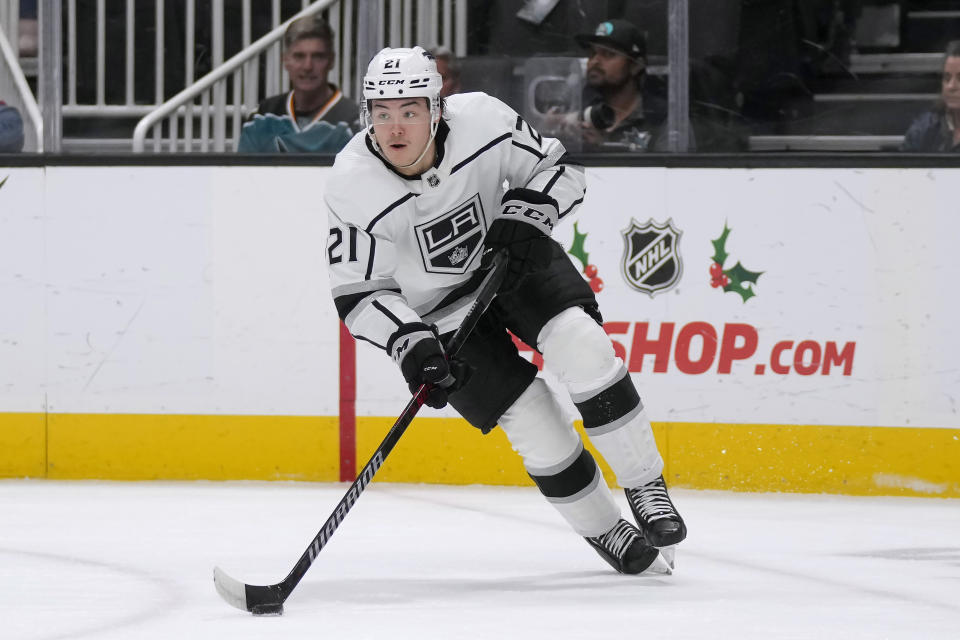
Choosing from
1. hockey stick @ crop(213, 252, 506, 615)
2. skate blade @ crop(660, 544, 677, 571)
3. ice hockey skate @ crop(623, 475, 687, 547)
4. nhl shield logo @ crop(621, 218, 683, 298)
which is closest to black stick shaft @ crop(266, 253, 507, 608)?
hockey stick @ crop(213, 252, 506, 615)

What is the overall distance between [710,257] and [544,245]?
1.46 meters

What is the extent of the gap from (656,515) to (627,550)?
0.19 metres

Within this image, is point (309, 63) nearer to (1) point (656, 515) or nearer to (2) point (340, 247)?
(2) point (340, 247)

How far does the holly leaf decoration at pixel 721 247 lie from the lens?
439cm

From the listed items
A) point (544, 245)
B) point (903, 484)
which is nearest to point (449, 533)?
point (544, 245)

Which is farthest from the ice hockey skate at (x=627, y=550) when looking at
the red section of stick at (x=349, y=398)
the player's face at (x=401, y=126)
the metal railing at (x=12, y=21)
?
the metal railing at (x=12, y=21)

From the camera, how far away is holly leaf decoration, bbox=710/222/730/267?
4.39m

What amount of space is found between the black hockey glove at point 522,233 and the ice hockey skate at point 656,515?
0.47m

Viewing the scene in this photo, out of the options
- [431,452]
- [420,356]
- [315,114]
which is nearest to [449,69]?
[315,114]

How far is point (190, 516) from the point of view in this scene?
4000mm

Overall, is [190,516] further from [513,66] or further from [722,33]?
[722,33]

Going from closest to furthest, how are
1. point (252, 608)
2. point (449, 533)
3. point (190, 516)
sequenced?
point (252, 608) → point (449, 533) → point (190, 516)

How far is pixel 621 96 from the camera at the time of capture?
14.8 ft

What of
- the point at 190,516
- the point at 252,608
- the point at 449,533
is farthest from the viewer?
the point at 190,516
